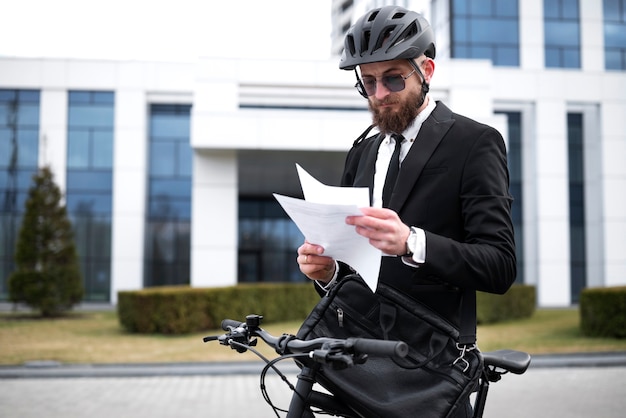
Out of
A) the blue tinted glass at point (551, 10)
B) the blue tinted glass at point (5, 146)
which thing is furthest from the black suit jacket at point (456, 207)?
the blue tinted glass at point (551, 10)

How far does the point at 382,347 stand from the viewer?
1.78 m

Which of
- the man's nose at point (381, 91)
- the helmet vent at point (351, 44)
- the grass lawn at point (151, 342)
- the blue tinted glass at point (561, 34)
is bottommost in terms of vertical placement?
the grass lawn at point (151, 342)

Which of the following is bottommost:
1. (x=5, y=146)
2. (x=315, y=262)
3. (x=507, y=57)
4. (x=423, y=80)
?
(x=315, y=262)

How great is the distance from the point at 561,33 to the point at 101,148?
21.2 metres

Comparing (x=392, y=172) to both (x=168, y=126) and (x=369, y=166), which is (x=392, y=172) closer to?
(x=369, y=166)

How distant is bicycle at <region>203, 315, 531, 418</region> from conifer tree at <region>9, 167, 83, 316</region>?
76.5 ft

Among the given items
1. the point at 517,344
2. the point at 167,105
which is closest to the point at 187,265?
the point at 167,105

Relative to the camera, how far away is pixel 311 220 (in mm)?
2002

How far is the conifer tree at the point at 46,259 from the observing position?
23891 mm

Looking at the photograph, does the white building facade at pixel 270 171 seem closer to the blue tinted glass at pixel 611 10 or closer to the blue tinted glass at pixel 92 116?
the blue tinted glass at pixel 92 116

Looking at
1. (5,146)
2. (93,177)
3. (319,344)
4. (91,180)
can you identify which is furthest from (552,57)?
(319,344)

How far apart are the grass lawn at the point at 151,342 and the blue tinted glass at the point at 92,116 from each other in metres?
11.7

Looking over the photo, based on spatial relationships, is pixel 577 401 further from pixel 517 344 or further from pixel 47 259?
pixel 47 259

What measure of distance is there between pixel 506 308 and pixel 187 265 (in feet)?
52.5
